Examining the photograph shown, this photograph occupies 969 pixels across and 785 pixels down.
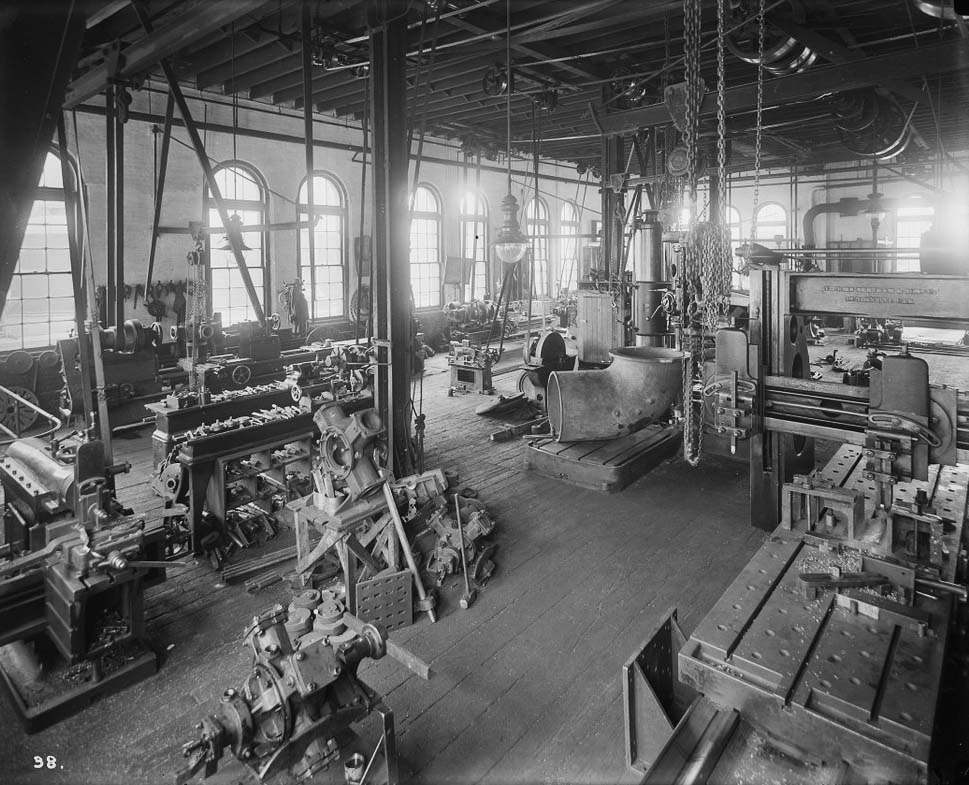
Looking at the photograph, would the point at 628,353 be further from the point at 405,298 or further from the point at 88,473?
the point at 88,473

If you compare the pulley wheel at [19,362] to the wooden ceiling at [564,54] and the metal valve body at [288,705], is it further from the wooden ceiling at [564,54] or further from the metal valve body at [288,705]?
the metal valve body at [288,705]

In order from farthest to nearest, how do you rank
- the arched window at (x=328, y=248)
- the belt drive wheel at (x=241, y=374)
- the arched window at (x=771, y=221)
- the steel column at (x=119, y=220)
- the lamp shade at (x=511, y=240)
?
the arched window at (x=771, y=221) → the arched window at (x=328, y=248) → the steel column at (x=119, y=220) → the belt drive wheel at (x=241, y=374) → the lamp shade at (x=511, y=240)

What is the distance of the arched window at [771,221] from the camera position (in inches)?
726

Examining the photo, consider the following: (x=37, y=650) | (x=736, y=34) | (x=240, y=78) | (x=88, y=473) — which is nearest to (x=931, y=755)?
(x=88, y=473)

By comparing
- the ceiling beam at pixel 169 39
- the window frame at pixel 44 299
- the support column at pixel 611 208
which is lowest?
the window frame at pixel 44 299

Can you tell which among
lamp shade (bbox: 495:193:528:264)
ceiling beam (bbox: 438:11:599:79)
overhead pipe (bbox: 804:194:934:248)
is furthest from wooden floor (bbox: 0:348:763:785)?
overhead pipe (bbox: 804:194:934:248)

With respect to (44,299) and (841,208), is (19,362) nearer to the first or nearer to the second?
(44,299)

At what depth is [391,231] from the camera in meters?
4.65

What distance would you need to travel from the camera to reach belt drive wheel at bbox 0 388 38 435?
6.71 metres

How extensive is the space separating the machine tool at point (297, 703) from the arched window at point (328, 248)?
9453 mm

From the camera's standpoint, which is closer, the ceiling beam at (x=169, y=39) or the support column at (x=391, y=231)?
the support column at (x=391, y=231)

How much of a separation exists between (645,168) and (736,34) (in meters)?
2.74

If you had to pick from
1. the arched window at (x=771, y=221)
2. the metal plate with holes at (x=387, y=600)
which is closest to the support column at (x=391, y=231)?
the metal plate with holes at (x=387, y=600)

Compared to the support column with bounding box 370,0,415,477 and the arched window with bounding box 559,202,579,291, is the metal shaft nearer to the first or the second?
the support column with bounding box 370,0,415,477
